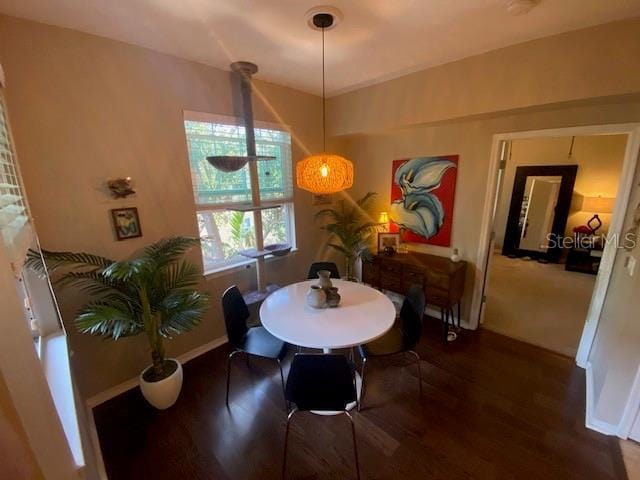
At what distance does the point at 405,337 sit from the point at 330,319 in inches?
26.9

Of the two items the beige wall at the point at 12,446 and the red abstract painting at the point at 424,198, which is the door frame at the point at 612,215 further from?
the beige wall at the point at 12,446

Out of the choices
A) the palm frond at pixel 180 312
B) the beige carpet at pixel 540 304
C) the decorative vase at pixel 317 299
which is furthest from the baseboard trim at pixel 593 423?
the palm frond at pixel 180 312

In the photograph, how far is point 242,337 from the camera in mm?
2129

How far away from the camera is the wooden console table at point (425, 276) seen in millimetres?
2702

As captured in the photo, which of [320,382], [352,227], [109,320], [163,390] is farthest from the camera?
[352,227]

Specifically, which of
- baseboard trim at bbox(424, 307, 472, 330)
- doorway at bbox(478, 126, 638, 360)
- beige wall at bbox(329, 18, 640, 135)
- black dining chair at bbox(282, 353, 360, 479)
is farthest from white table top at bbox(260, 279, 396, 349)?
beige wall at bbox(329, 18, 640, 135)

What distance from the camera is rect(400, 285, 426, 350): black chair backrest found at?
1.99m

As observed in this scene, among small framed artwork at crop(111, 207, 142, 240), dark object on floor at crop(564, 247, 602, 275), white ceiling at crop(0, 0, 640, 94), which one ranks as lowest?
dark object on floor at crop(564, 247, 602, 275)

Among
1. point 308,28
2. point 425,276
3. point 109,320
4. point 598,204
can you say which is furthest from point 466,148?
point 598,204

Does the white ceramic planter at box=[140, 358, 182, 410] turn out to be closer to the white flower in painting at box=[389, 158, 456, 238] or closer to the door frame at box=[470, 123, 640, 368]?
the white flower in painting at box=[389, 158, 456, 238]

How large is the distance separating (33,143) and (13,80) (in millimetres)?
348

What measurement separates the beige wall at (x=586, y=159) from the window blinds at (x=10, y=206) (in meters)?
5.38

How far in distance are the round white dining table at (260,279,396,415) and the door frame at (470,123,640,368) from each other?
1.44 m

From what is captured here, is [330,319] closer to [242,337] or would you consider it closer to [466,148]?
[242,337]
